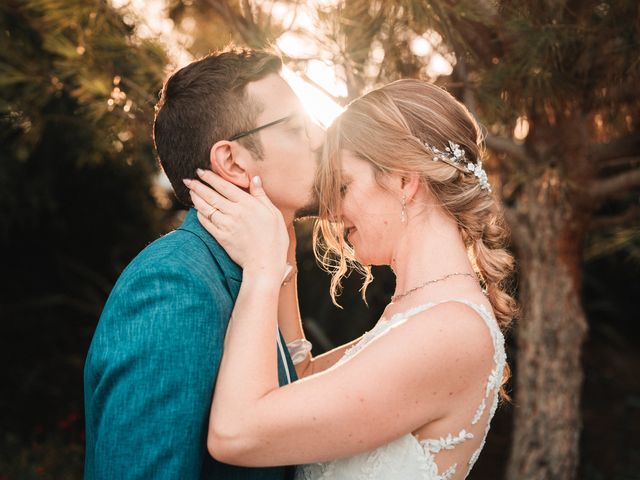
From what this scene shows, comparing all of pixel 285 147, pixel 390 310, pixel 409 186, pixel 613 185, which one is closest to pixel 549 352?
pixel 613 185

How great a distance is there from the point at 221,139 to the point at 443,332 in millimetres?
833

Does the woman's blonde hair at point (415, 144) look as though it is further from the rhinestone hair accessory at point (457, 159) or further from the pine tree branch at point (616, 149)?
the pine tree branch at point (616, 149)

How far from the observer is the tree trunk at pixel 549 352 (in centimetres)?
334

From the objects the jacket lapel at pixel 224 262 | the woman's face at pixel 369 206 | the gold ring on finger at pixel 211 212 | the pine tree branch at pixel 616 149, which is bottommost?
the pine tree branch at pixel 616 149

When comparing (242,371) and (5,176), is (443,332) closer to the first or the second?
(242,371)

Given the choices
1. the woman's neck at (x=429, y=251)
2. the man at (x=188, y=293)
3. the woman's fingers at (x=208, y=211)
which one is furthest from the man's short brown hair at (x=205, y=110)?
the woman's neck at (x=429, y=251)

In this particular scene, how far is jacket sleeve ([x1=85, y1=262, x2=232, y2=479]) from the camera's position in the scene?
141cm

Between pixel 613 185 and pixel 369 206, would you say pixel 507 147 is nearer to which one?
pixel 613 185

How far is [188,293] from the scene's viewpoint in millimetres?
1502

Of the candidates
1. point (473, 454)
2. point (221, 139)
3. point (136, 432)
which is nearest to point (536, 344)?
point (473, 454)

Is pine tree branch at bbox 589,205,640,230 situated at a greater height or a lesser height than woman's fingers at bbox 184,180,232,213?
lesser

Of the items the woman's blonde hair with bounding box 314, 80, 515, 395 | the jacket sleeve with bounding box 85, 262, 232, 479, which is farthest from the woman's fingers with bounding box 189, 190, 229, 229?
the woman's blonde hair with bounding box 314, 80, 515, 395

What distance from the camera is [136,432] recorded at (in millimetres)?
1413

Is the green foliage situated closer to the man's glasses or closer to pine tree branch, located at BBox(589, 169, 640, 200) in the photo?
the man's glasses
